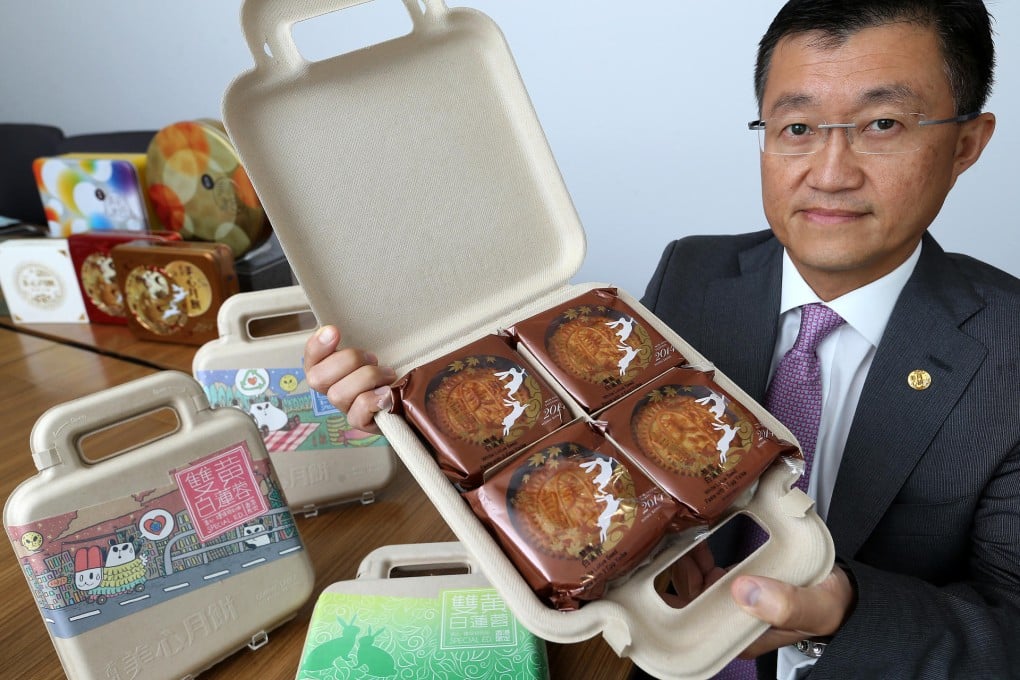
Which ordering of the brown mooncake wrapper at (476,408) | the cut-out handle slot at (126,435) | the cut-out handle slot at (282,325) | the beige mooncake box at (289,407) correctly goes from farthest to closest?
1. the cut-out handle slot at (282,325)
2. the cut-out handle slot at (126,435)
3. the beige mooncake box at (289,407)
4. the brown mooncake wrapper at (476,408)

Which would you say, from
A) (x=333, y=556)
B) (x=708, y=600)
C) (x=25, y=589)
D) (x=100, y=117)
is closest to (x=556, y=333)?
(x=708, y=600)

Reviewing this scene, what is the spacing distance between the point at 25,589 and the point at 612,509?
0.87 metres

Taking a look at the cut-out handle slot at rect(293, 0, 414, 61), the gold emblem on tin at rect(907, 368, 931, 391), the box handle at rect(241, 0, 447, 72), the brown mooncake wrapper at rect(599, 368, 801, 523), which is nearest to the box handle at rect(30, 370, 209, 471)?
the box handle at rect(241, 0, 447, 72)

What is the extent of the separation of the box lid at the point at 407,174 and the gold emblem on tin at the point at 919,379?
19.9 inches

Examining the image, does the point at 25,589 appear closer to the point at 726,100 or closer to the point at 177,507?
the point at 177,507

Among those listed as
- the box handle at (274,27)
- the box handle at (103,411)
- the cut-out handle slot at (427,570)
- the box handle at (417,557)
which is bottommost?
the cut-out handle slot at (427,570)

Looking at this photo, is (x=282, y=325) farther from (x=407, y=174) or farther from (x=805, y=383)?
(x=805, y=383)

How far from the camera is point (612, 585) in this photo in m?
0.79

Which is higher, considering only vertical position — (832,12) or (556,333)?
(832,12)

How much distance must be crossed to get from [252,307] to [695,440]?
2.35ft

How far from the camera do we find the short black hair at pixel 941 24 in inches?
37.8

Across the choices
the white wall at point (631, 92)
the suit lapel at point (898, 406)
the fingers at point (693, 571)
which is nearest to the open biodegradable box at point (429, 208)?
the fingers at point (693, 571)

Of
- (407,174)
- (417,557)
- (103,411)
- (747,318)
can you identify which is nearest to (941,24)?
(747,318)

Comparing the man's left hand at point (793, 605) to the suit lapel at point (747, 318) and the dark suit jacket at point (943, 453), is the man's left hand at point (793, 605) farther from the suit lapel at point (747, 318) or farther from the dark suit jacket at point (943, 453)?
the suit lapel at point (747, 318)
